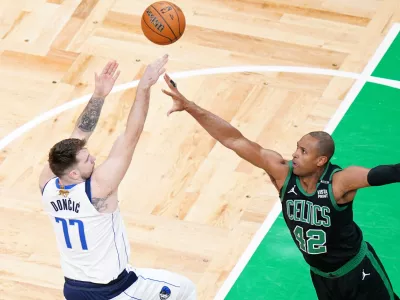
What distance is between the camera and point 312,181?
9172 mm

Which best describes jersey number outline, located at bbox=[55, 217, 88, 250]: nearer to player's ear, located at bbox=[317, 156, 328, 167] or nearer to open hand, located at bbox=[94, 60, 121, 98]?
open hand, located at bbox=[94, 60, 121, 98]

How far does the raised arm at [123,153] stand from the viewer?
28.6 feet

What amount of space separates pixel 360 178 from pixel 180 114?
15.6 feet

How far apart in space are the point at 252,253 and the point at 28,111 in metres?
3.79

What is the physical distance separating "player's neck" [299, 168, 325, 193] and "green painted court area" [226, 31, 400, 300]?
1.89 meters

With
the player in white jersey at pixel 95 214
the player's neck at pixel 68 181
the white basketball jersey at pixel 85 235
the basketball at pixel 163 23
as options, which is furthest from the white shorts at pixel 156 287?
the basketball at pixel 163 23

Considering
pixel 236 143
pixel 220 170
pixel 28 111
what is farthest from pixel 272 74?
pixel 236 143

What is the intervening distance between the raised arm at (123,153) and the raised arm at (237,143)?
1.01ft

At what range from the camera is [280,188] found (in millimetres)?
9312

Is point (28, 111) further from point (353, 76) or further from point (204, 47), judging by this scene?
point (353, 76)

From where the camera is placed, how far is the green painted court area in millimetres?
10789

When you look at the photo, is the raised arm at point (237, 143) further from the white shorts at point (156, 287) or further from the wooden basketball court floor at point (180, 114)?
the wooden basketball court floor at point (180, 114)

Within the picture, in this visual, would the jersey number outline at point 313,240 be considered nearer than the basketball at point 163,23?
Yes

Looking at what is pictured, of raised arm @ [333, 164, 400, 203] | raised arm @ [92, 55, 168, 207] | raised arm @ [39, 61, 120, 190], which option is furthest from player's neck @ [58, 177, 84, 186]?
raised arm @ [333, 164, 400, 203]
